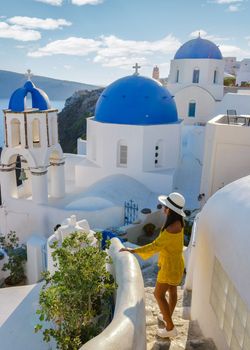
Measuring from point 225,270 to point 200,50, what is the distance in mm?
23610

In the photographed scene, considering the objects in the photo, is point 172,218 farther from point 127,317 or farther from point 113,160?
point 113,160

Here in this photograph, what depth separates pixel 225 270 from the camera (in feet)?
11.3

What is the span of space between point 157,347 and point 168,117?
1239 cm

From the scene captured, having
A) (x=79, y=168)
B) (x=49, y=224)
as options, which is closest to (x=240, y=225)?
(x=49, y=224)

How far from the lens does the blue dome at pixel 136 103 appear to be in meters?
14.6

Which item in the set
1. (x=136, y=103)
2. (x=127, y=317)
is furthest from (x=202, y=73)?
(x=127, y=317)

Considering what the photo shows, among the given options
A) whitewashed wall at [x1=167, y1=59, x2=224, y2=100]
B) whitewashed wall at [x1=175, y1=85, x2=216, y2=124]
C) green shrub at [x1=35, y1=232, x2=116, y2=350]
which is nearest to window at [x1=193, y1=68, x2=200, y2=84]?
whitewashed wall at [x1=167, y1=59, x2=224, y2=100]

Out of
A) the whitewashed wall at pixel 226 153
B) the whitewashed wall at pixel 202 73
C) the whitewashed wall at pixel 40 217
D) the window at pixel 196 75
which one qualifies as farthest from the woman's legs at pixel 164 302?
the window at pixel 196 75

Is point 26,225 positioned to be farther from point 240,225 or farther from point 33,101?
point 240,225

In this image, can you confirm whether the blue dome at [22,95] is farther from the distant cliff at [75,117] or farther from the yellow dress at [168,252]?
the distant cliff at [75,117]

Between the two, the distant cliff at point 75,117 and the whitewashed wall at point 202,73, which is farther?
the distant cliff at point 75,117

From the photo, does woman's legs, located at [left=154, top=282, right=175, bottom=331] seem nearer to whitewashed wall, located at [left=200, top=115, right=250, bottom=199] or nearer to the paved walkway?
the paved walkway

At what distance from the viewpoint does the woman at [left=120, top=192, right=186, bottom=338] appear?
3.87 m

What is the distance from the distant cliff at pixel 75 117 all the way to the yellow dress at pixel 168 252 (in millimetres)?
38332
